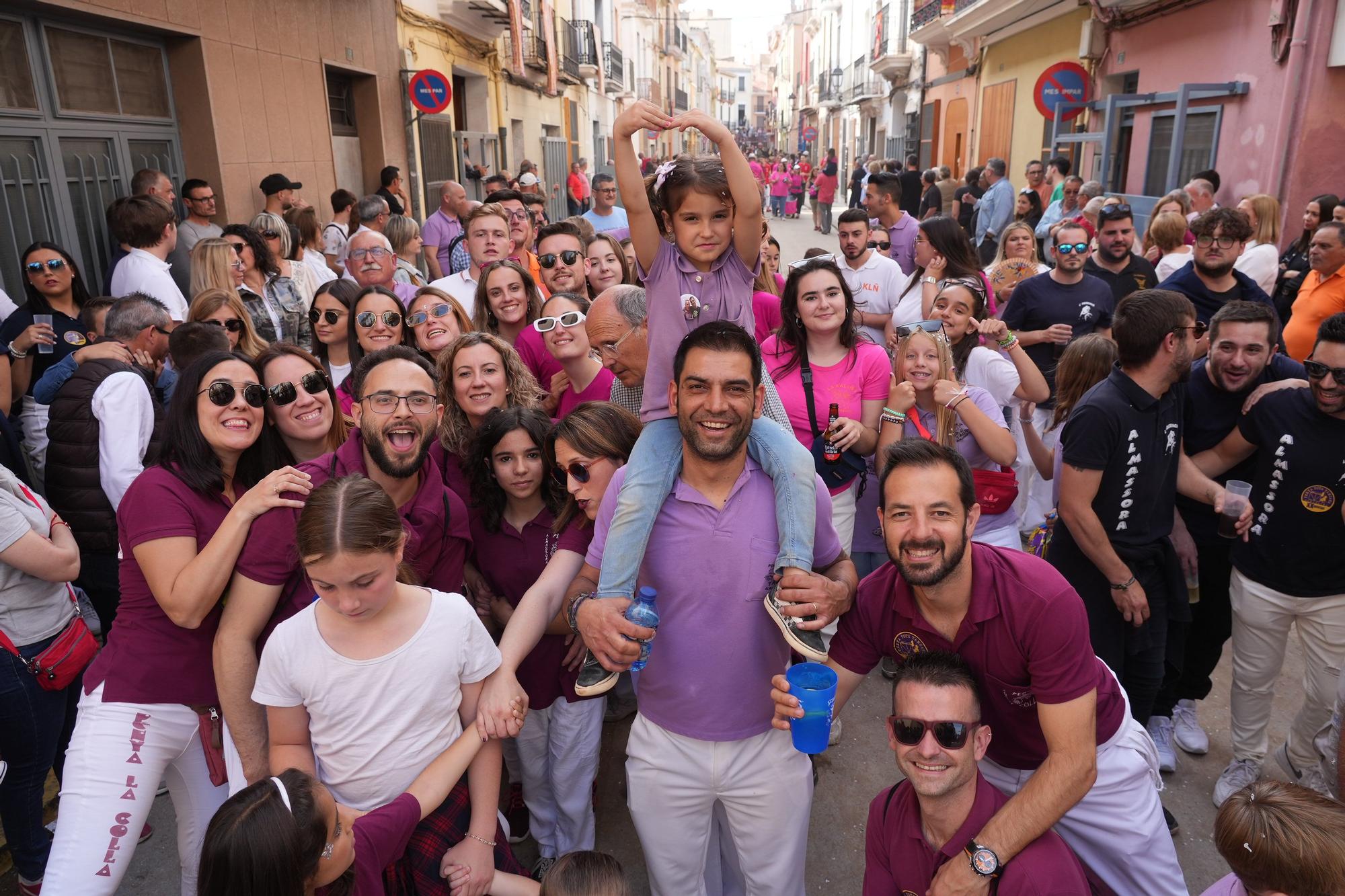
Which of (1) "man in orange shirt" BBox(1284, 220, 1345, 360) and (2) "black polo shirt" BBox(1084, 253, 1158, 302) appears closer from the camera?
(1) "man in orange shirt" BBox(1284, 220, 1345, 360)

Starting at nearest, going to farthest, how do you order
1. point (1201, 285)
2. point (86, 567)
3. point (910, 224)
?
point (86, 567), point (1201, 285), point (910, 224)

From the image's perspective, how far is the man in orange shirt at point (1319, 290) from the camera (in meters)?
5.36

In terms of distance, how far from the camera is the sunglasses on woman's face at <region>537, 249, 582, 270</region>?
548 cm

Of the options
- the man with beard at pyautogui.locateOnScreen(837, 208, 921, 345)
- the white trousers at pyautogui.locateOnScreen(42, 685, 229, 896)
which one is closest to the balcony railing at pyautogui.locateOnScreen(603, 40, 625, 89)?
the man with beard at pyautogui.locateOnScreen(837, 208, 921, 345)

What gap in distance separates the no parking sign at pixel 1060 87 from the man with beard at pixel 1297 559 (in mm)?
11117

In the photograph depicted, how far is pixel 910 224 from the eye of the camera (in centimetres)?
798

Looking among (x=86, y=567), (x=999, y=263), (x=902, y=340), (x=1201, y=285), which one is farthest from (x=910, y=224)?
(x=86, y=567)

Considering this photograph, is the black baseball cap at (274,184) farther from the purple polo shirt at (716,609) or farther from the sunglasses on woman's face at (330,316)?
the purple polo shirt at (716,609)

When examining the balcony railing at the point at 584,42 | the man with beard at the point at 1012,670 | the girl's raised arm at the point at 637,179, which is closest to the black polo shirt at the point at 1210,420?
the man with beard at the point at 1012,670

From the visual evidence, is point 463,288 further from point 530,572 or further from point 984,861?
point 984,861

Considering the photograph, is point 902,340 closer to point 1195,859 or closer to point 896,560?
point 896,560

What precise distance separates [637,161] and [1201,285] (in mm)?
3789

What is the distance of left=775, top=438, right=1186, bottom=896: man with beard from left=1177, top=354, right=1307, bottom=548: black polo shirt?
1636 millimetres

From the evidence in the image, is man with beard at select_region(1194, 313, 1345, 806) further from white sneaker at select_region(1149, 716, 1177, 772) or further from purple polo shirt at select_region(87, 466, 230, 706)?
purple polo shirt at select_region(87, 466, 230, 706)
